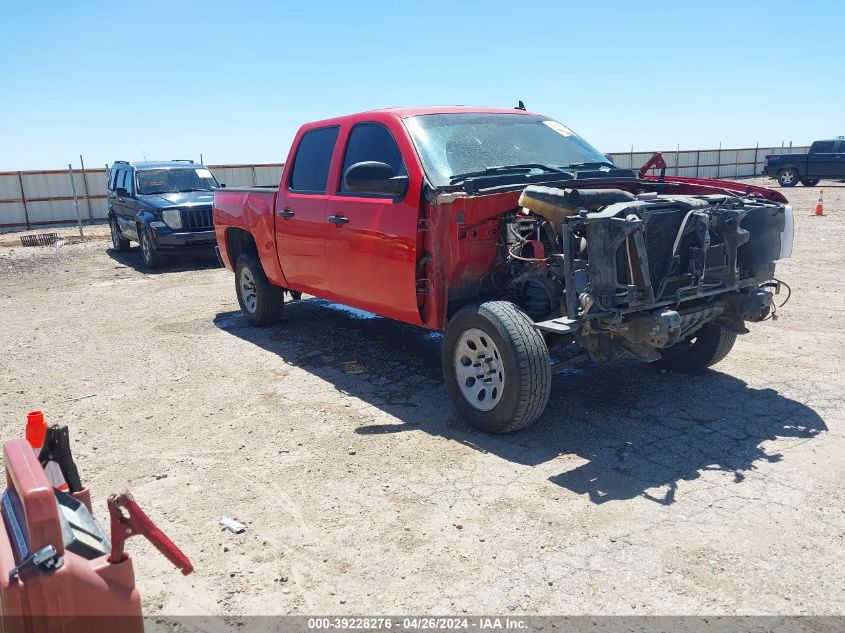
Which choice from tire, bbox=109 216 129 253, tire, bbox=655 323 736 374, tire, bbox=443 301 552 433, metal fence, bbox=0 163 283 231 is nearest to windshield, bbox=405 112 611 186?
tire, bbox=443 301 552 433

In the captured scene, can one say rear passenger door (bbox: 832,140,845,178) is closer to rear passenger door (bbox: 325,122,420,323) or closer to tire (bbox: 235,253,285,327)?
tire (bbox: 235,253,285,327)

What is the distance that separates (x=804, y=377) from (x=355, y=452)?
144 inches

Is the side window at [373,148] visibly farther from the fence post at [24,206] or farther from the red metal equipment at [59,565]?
the fence post at [24,206]

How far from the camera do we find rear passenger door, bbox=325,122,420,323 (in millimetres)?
5098

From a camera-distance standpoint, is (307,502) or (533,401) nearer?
(307,502)

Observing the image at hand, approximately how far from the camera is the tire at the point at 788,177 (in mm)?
29078

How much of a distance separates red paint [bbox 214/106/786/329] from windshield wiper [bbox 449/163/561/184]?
28 cm

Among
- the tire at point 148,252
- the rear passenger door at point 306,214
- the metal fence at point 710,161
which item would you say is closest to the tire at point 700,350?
the rear passenger door at point 306,214

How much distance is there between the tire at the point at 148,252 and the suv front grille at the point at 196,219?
27.3 inches

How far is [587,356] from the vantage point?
467cm

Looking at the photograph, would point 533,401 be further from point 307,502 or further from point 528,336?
point 307,502

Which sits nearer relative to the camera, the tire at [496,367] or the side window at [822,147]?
the tire at [496,367]

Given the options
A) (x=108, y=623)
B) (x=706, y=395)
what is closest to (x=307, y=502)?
(x=108, y=623)

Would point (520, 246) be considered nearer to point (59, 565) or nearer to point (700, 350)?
point (700, 350)
